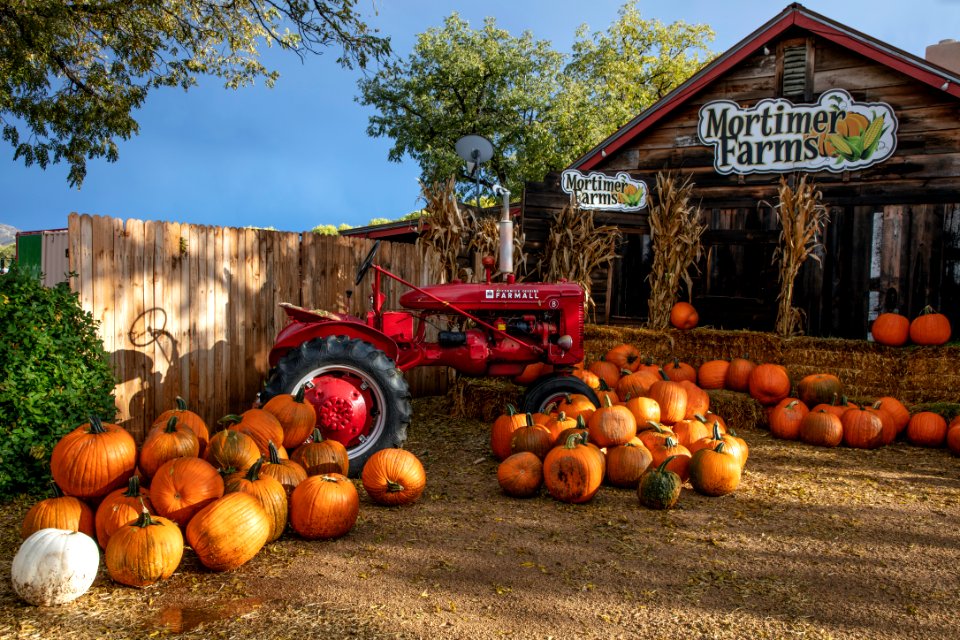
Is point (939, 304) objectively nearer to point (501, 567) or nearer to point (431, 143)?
point (501, 567)

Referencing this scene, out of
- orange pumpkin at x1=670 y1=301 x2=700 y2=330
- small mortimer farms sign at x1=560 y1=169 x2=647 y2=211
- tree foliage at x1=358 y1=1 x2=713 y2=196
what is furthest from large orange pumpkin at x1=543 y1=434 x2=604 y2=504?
tree foliage at x1=358 y1=1 x2=713 y2=196

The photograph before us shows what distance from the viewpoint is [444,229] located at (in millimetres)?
7938

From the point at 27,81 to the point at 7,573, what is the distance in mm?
12742

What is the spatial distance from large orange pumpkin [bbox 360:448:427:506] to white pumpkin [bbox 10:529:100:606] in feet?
5.02

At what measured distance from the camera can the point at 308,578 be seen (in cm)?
300

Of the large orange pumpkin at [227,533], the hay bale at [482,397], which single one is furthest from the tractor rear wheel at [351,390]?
the hay bale at [482,397]

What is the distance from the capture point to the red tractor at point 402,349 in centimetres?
459

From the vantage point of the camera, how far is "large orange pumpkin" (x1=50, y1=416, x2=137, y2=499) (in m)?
3.35

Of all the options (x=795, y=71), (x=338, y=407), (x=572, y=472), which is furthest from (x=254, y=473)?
(x=795, y=71)

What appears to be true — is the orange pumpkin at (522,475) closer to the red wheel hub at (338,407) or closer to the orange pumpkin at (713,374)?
the red wheel hub at (338,407)

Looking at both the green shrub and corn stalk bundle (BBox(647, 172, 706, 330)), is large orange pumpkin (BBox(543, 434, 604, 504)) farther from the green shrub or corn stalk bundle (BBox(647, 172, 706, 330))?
corn stalk bundle (BBox(647, 172, 706, 330))

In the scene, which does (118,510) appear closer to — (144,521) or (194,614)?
(144,521)

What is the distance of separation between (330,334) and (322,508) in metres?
1.80

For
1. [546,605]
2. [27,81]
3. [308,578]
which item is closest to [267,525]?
[308,578]
